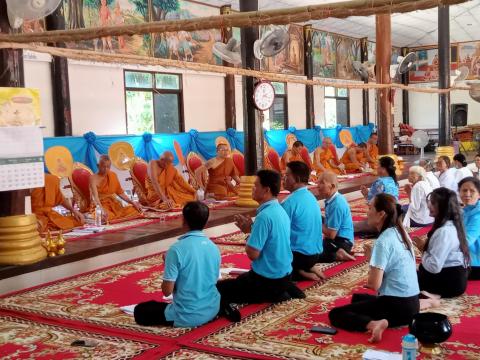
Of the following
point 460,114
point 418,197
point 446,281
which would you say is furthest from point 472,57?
point 446,281

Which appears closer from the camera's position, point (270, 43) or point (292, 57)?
point (270, 43)

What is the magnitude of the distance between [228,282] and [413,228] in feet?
11.4

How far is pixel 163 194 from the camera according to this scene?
8.84 m

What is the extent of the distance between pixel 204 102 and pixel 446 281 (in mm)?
10064

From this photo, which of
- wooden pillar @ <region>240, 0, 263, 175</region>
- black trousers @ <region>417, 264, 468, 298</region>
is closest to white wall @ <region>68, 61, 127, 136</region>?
wooden pillar @ <region>240, 0, 263, 175</region>

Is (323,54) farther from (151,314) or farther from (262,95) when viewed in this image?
(151,314)

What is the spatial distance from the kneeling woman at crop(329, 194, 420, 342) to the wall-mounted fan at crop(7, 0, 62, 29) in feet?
11.2

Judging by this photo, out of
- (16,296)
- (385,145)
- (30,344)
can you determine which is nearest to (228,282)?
(30,344)

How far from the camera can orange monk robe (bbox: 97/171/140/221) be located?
7965 millimetres

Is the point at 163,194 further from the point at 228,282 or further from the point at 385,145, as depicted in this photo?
the point at 385,145

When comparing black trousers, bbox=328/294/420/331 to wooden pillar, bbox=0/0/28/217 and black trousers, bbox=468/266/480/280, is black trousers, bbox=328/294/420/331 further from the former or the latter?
wooden pillar, bbox=0/0/28/217

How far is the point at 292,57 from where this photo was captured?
675 inches

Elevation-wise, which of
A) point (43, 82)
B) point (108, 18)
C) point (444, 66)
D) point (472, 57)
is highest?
point (472, 57)

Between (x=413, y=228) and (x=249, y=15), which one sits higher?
(x=249, y=15)
